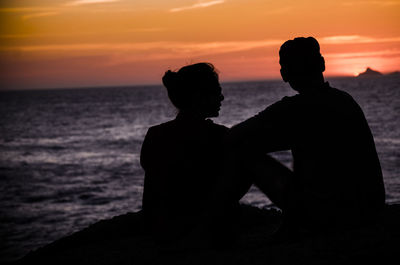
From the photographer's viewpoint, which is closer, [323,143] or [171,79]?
[323,143]

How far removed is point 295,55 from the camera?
10.6 feet

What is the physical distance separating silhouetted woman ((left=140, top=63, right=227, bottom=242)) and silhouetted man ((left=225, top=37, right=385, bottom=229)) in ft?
0.92

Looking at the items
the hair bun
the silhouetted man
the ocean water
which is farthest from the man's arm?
the ocean water

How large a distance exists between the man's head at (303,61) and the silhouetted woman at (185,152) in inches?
21.7

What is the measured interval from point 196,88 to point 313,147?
95cm

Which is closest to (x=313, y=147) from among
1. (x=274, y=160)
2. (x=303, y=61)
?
(x=274, y=160)

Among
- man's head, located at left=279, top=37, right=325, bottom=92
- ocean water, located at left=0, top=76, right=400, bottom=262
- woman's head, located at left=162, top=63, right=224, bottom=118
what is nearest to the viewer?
man's head, located at left=279, top=37, right=325, bottom=92

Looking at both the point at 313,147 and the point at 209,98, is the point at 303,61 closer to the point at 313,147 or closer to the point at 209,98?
the point at 313,147

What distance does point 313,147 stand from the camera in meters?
3.12

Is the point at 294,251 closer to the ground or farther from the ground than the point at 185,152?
closer to the ground

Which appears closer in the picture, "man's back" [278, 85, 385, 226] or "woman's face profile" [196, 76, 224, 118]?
"man's back" [278, 85, 385, 226]

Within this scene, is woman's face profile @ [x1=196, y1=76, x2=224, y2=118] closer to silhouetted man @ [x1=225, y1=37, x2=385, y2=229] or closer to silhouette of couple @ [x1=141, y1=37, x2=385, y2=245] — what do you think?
silhouette of couple @ [x1=141, y1=37, x2=385, y2=245]

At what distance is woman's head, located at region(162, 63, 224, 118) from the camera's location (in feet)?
10.9

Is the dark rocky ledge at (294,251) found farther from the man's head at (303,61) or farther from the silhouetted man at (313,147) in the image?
the man's head at (303,61)
